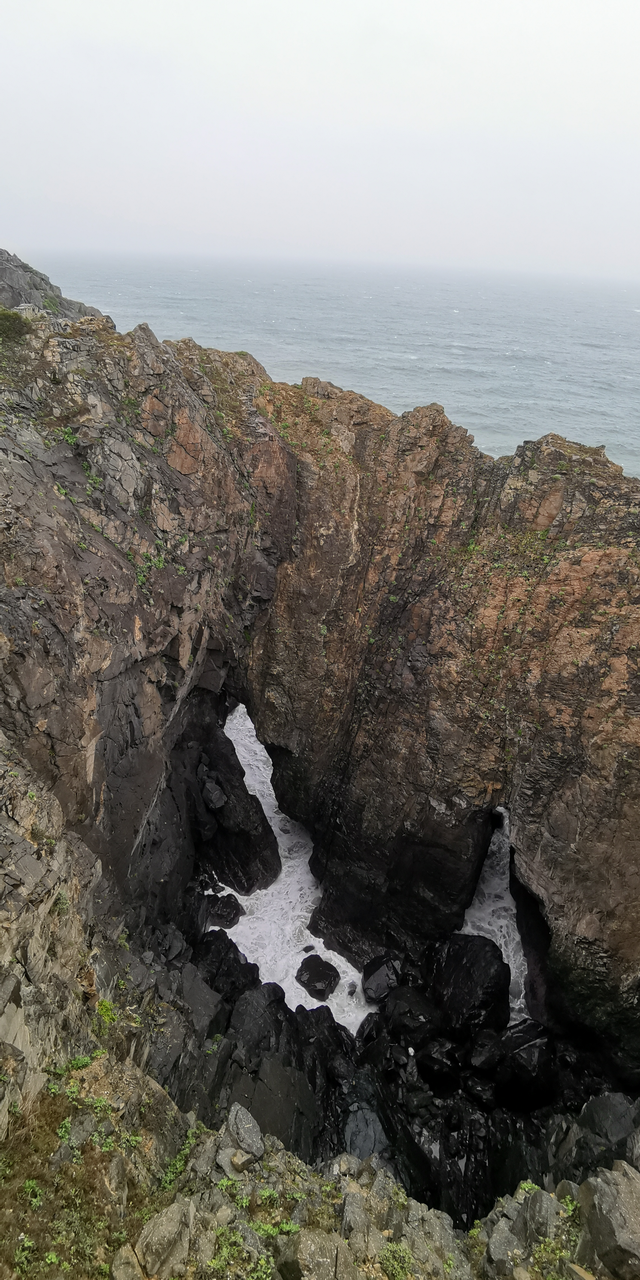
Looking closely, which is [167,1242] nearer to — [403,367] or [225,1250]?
[225,1250]

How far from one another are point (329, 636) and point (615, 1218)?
638 inches

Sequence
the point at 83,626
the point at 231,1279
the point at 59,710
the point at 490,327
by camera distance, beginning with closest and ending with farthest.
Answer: the point at 231,1279 < the point at 59,710 < the point at 83,626 < the point at 490,327

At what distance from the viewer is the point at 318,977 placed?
67.0 feet

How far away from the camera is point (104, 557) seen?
51.9 ft

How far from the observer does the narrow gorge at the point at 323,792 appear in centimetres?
1125

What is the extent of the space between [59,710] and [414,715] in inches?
470

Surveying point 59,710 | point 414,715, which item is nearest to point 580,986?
point 414,715

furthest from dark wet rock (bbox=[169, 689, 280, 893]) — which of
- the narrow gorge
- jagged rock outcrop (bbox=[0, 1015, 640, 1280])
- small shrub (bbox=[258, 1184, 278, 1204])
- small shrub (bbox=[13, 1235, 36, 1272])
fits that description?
small shrub (bbox=[13, 1235, 36, 1272])

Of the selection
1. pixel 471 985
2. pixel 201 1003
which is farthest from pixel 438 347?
pixel 201 1003

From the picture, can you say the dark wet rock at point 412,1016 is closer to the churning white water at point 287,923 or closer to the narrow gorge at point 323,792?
the narrow gorge at point 323,792

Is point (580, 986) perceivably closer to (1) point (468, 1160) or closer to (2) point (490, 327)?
(1) point (468, 1160)

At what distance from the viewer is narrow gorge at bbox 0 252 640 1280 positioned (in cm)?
1125

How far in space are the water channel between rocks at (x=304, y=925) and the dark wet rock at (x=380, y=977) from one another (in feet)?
1.41

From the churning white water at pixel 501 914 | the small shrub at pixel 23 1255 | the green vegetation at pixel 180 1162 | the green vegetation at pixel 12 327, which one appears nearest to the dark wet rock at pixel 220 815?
the churning white water at pixel 501 914
